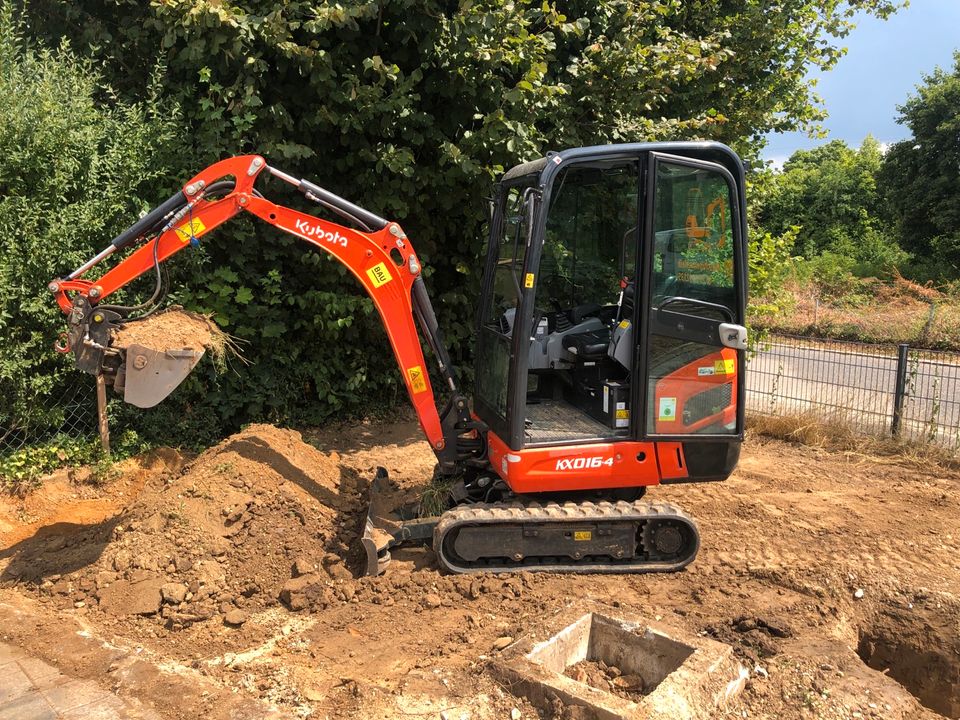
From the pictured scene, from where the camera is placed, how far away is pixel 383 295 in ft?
15.6

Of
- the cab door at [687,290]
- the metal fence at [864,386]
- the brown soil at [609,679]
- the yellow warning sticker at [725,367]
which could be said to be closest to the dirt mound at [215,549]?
the brown soil at [609,679]

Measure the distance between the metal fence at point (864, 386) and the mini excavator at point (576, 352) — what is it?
3972 mm

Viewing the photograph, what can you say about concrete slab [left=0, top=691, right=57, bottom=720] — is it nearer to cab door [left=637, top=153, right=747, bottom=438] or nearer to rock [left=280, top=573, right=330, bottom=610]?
rock [left=280, top=573, right=330, bottom=610]

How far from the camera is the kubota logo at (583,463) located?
4496mm

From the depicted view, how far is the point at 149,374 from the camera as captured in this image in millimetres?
4266

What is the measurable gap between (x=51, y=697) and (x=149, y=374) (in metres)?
1.78

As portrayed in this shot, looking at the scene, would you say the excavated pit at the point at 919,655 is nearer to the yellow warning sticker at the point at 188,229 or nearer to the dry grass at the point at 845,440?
the dry grass at the point at 845,440

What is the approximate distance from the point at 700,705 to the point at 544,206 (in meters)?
2.74

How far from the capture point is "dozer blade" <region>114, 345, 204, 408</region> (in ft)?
13.9

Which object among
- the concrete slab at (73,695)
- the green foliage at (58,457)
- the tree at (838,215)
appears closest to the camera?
the concrete slab at (73,695)

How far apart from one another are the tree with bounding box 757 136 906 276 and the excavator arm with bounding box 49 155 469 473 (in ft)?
79.4

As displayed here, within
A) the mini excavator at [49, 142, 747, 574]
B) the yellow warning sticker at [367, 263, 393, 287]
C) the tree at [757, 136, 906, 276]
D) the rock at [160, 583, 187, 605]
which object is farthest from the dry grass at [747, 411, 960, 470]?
the tree at [757, 136, 906, 276]

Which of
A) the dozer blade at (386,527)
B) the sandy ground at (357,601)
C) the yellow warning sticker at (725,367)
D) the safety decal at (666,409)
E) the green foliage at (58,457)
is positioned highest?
the yellow warning sticker at (725,367)

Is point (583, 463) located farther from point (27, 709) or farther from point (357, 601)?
point (27, 709)
